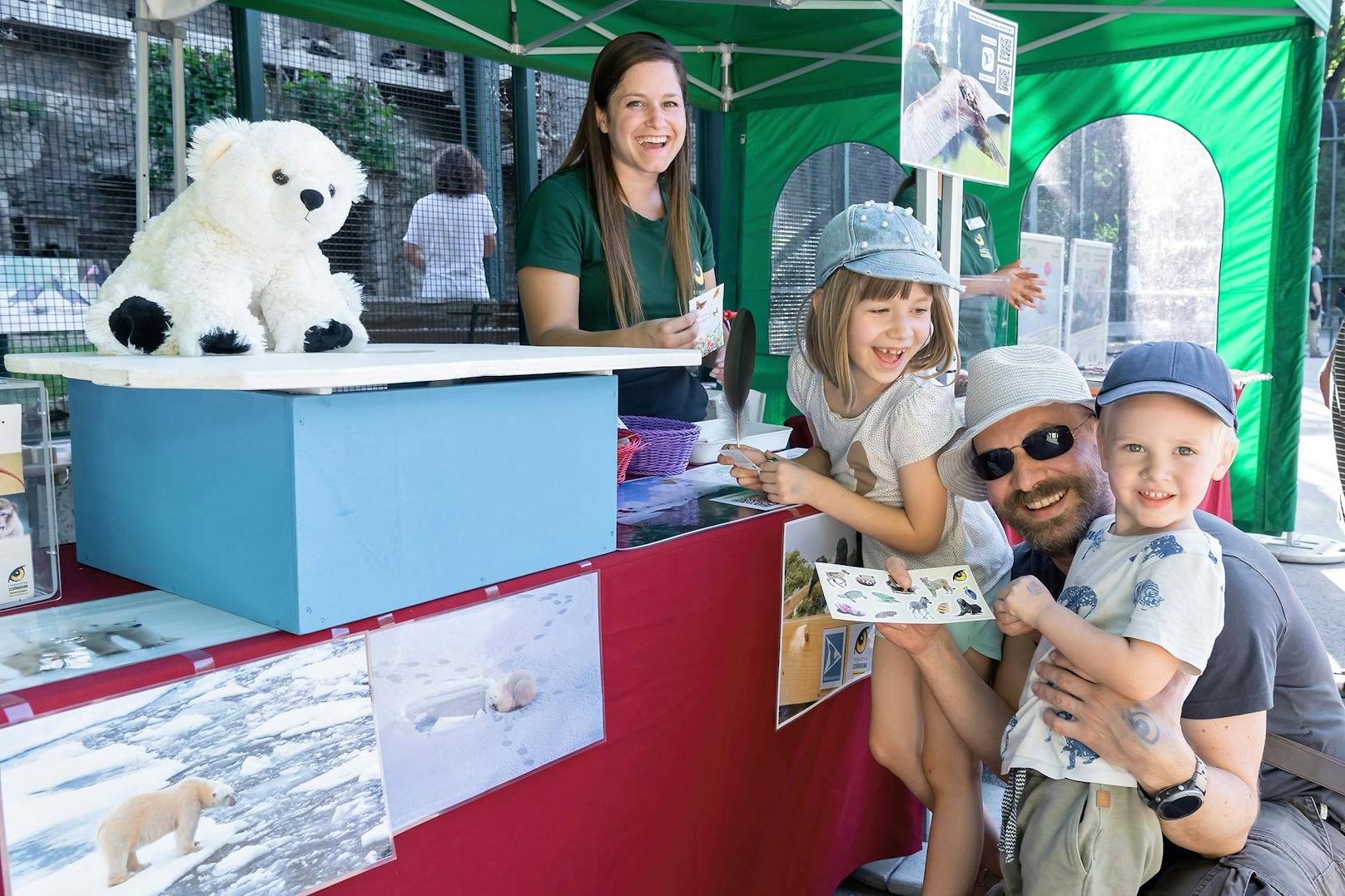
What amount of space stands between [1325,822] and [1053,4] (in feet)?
11.2

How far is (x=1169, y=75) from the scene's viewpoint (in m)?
4.17

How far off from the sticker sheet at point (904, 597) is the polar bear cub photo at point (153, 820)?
2.35 ft

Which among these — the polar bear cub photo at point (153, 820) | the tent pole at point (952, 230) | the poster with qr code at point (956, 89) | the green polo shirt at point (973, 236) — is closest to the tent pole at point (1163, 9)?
the green polo shirt at point (973, 236)

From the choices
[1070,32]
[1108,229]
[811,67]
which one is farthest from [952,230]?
[1108,229]

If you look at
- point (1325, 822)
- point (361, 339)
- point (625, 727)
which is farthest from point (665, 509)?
point (1325, 822)

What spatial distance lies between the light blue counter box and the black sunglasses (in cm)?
52

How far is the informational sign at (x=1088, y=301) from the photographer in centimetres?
368

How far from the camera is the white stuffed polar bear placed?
1.11 meters

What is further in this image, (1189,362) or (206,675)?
(1189,362)

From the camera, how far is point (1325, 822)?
4.11 feet

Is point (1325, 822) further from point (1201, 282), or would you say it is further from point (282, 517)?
point (1201, 282)

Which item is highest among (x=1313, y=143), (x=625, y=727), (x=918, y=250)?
(x=1313, y=143)

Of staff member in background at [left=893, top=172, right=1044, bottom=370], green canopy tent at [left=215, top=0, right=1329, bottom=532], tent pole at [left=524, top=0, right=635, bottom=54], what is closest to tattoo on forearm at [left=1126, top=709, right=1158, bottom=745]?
staff member in background at [left=893, top=172, right=1044, bottom=370]

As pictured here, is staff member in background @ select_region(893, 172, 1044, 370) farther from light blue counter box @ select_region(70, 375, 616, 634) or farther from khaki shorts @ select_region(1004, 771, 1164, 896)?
light blue counter box @ select_region(70, 375, 616, 634)
